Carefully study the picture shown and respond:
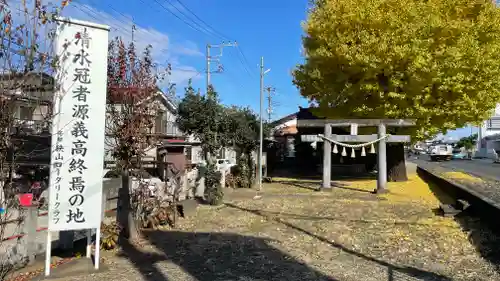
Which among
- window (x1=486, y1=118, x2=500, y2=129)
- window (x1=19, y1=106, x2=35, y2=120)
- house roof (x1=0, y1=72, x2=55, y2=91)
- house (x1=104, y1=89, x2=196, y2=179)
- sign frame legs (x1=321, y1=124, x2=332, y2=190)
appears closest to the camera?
house roof (x1=0, y1=72, x2=55, y2=91)

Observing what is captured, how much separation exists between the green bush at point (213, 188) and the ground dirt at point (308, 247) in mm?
620

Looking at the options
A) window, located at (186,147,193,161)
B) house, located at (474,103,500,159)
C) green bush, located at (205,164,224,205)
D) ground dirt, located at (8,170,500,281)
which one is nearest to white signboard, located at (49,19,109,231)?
ground dirt, located at (8,170,500,281)

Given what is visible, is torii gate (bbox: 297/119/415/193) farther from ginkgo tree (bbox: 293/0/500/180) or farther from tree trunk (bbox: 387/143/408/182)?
tree trunk (bbox: 387/143/408/182)

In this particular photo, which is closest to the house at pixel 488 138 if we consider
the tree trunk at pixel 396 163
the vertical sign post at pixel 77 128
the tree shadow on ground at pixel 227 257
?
the tree trunk at pixel 396 163

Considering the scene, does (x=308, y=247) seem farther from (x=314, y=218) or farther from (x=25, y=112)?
(x=25, y=112)

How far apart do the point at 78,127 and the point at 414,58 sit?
39.2ft

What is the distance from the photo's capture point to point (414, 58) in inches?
550

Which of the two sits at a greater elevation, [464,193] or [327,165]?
[327,165]

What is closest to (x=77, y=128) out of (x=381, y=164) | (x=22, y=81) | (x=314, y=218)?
(x=22, y=81)

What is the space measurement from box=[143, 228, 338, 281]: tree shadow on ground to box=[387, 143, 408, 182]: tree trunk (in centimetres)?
1227

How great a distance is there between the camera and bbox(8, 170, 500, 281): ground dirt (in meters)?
5.72

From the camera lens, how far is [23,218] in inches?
223

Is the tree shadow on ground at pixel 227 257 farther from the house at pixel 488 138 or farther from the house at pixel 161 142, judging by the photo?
the house at pixel 488 138

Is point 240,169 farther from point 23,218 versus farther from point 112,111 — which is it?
point 23,218
